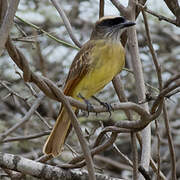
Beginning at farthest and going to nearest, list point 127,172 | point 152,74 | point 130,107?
point 152,74
point 127,172
point 130,107

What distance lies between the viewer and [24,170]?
2.72m

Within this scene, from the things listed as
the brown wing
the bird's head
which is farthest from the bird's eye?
the brown wing

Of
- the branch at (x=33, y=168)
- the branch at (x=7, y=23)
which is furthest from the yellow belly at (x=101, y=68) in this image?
the branch at (x=7, y=23)

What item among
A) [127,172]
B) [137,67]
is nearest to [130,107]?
[137,67]

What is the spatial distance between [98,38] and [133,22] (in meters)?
0.63

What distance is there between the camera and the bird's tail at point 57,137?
2959 mm

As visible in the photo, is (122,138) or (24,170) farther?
(122,138)

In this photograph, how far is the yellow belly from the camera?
10.6 ft

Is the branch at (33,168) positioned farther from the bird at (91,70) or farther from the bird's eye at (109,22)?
the bird's eye at (109,22)

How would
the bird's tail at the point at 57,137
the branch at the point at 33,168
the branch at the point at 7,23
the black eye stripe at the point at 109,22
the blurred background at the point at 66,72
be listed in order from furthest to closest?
the blurred background at the point at 66,72 < the black eye stripe at the point at 109,22 < the bird's tail at the point at 57,137 < the branch at the point at 33,168 < the branch at the point at 7,23

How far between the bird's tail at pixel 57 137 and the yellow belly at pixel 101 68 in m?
0.26

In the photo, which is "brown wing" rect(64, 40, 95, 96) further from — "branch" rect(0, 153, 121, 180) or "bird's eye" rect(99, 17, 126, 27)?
"branch" rect(0, 153, 121, 180)

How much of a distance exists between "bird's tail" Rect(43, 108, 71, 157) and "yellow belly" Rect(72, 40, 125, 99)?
26 centimetres

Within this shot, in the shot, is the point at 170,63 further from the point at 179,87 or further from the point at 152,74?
the point at 179,87
